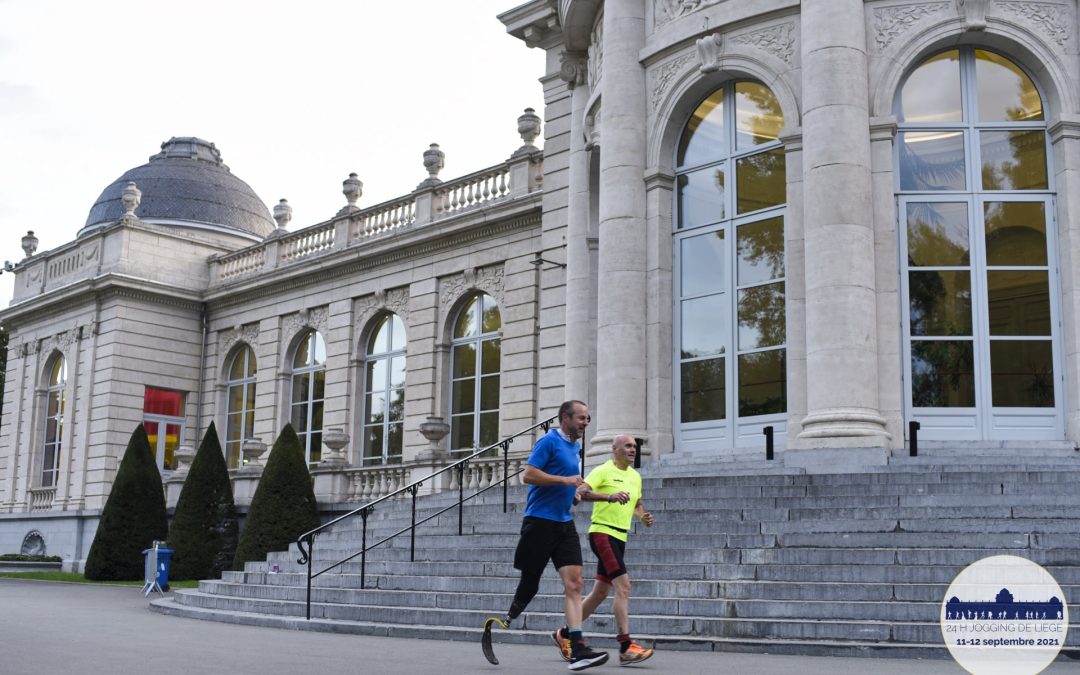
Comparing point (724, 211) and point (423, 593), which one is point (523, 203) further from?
point (423, 593)

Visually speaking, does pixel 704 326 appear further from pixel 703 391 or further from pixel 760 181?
pixel 760 181

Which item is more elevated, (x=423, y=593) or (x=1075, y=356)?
(x=1075, y=356)

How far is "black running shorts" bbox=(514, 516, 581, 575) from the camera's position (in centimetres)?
854

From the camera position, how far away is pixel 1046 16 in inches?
631

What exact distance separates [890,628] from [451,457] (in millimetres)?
15746

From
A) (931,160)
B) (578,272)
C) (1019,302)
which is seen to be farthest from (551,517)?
(578,272)

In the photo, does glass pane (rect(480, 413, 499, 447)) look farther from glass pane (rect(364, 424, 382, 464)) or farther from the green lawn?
the green lawn

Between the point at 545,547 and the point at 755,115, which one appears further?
the point at 755,115

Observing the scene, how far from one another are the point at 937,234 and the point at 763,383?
2.97m

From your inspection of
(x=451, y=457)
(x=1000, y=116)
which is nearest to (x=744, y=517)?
(x=1000, y=116)

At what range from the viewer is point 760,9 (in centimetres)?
1666

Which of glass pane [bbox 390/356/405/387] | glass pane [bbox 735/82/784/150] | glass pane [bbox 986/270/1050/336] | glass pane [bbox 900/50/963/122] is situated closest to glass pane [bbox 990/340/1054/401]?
glass pane [bbox 986/270/1050/336]

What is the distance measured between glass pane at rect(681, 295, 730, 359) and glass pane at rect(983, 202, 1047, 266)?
3605mm

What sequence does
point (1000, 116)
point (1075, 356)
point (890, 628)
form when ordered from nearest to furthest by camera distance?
point (890, 628), point (1075, 356), point (1000, 116)
